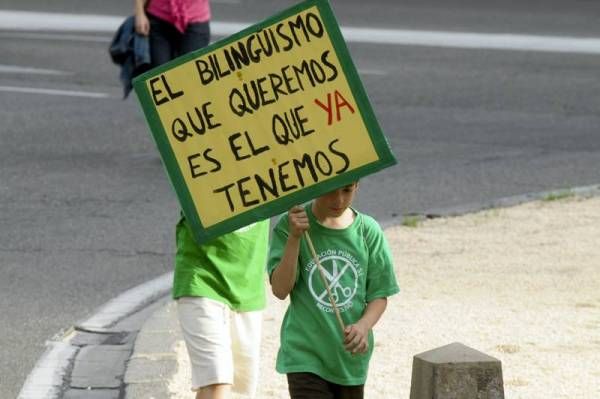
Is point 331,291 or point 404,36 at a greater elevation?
point 331,291

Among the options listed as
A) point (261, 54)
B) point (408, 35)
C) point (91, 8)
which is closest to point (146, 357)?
point (261, 54)

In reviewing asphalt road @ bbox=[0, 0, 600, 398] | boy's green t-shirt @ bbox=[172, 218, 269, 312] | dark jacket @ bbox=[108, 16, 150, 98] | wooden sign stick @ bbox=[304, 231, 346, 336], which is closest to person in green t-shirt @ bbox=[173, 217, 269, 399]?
boy's green t-shirt @ bbox=[172, 218, 269, 312]

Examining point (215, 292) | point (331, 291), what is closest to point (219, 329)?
point (215, 292)

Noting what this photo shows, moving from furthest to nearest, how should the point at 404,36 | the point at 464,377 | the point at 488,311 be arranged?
the point at 404,36
the point at 488,311
the point at 464,377

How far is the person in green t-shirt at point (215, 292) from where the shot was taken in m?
5.73

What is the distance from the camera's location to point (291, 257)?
5113 mm

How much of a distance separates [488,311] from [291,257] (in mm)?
3201

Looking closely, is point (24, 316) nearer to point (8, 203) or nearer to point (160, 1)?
point (8, 203)

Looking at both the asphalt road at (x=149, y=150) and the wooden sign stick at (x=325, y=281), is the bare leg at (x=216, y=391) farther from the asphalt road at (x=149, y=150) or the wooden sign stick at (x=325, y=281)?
the asphalt road at (x=149, y=150)

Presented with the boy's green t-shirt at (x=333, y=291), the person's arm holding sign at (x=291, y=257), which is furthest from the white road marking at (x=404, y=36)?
the person's arm holding sign at (x=291, y=257)

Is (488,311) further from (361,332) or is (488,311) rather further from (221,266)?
(361,332)

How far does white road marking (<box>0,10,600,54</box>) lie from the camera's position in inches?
752

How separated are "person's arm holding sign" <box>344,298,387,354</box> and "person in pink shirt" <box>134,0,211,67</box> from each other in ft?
23.8

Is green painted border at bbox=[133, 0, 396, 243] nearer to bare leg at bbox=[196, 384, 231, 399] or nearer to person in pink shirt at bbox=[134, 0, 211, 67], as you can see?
bare leg at bbox=[196, 384, 231, 399]
